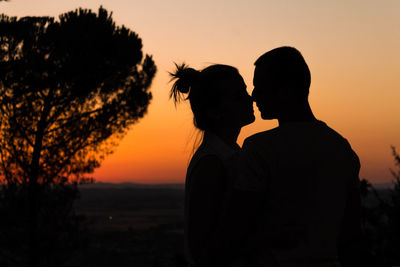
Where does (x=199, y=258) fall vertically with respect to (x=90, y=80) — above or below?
below

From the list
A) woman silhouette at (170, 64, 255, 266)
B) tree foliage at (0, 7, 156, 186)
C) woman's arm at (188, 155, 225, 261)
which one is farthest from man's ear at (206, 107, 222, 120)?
tree foliage at (0, 7, 156, 186)

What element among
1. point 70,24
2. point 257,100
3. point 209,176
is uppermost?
point 70,24

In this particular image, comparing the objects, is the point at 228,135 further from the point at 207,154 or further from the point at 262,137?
the point at 262,137

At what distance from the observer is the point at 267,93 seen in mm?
1797

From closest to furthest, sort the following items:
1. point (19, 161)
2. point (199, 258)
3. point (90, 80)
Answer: point (199, 258), point (19, 161), point (90, 80)

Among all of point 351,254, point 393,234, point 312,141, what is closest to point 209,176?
point 312,141

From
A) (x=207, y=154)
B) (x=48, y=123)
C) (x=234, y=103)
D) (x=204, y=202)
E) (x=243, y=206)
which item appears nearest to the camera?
(x=243, y=206)

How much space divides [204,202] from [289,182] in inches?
16.9

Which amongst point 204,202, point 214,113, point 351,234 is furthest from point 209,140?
point 351,234

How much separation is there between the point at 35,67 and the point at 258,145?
47.4ft

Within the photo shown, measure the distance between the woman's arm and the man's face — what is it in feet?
1.08

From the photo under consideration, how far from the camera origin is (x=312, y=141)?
169 centimetres

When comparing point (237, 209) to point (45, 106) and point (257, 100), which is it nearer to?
point (257, 100)

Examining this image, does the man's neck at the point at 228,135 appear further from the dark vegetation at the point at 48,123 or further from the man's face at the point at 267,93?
the dark vegetation at the point at 48,123
